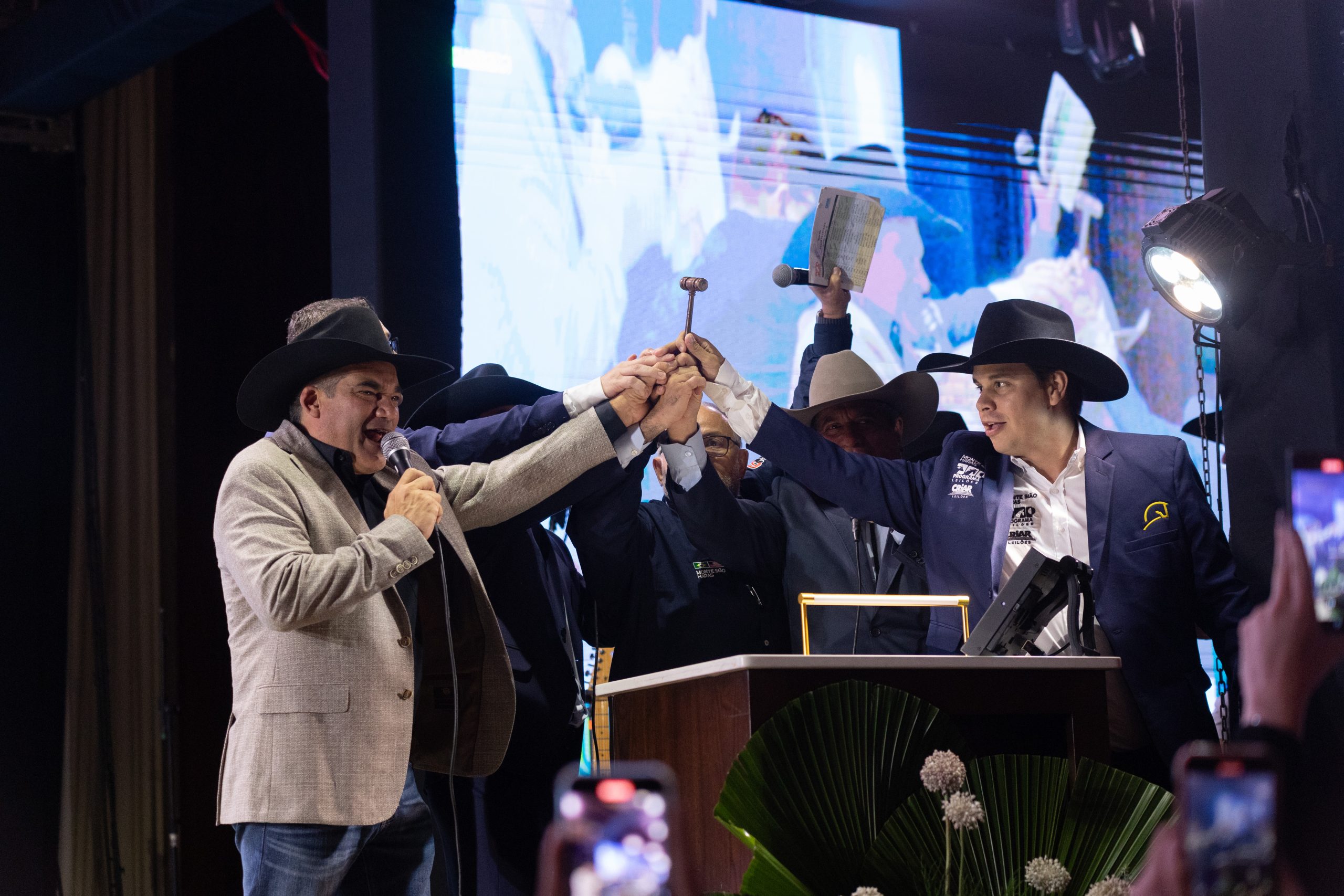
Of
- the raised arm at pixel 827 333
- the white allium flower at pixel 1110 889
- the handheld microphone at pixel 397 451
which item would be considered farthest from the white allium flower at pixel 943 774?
the raised arm at pixel 827 333

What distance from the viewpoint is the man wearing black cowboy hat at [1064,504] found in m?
2.70

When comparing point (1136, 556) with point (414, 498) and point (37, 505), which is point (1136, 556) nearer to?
point (414, 498)

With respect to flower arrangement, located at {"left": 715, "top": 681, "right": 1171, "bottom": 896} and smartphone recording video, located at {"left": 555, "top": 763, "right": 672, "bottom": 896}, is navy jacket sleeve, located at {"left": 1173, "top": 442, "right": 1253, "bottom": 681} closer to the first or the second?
flower arrangement, located at {"left": 715, "top": 681, "right": 1171, "bottom": 896}

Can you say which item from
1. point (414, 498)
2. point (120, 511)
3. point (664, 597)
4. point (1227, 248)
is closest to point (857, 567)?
point (664, 597)

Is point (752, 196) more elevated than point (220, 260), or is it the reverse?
point (752, 196)

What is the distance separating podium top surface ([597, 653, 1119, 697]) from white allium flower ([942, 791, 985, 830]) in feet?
2.60

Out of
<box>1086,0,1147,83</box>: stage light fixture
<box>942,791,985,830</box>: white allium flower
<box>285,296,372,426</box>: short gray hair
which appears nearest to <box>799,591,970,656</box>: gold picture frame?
<box>285,296,372,426</box>: short gray hair

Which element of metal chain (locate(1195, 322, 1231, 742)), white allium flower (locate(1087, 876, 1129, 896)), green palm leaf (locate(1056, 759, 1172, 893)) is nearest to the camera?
white allium flower (locate(1087, 876, 1129, 896))

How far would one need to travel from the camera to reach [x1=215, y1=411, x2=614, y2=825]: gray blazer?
7.18ft

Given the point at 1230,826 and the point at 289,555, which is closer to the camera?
the point at 1230,826

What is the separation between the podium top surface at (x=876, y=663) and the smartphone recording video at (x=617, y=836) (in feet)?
3.95

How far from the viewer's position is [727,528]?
10.9 ft

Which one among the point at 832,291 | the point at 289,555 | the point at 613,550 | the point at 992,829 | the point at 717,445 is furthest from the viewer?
the point at 832,291

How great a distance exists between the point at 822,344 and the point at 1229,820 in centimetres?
353
